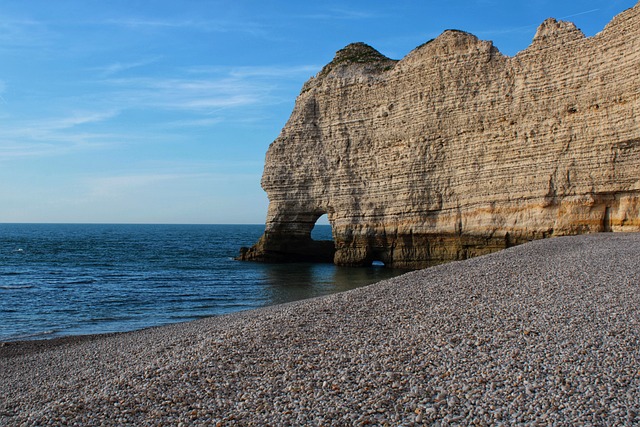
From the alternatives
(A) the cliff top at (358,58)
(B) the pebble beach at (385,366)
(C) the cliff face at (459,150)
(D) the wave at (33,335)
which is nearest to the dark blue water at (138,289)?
(D) the wave at (33,335)

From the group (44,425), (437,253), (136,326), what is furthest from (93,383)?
(437,253)

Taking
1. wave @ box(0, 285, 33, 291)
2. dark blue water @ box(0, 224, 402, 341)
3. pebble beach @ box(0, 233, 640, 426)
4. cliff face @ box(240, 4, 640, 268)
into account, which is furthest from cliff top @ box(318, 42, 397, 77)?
pebble beach @ box(0, 233, 640, 426)

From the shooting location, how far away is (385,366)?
724 cm

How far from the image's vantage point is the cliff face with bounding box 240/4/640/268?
21000 mm

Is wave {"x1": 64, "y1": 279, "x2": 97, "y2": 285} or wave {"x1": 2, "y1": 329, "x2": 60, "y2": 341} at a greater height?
wave {"x1": 64, "y1": 279, "x2": 97, "y2": 285}

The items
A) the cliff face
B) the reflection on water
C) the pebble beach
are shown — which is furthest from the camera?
the reflection on water

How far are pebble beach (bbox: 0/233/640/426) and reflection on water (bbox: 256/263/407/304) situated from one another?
29.7 feet

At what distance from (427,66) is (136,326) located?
17.9m

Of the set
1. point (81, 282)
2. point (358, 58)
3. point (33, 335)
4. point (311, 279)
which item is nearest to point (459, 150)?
point (311, 279)

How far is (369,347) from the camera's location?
318 inches

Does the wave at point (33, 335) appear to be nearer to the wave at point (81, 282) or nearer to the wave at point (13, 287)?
the wave at point (13, 287)

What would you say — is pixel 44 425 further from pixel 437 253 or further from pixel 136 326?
pixel 437 253

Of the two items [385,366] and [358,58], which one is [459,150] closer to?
[358,58]

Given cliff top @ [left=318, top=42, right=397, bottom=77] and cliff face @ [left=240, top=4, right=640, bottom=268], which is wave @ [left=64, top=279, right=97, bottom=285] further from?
cliff top @ [left=318, top=42, right=397, bottom=77]
